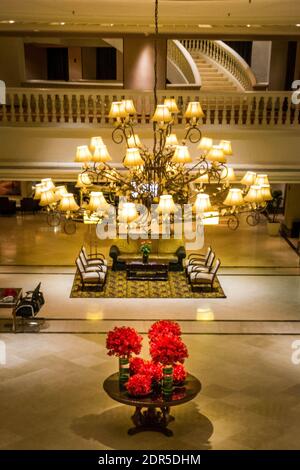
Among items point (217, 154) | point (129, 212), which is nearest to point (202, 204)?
point (217, 154)

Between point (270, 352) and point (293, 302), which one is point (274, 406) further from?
point (293, 302)

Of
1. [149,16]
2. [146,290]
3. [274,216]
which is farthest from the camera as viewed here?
[274,216]

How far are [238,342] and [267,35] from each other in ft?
21.5

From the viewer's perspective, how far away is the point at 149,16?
1035cm

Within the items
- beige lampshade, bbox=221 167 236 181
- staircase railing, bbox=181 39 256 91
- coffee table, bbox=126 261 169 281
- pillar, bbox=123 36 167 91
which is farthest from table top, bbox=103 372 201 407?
staircase railing, bbox=181 39 256 91

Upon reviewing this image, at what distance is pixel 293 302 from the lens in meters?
12.0

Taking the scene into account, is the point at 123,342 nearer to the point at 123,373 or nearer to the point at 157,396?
the point at 123,373

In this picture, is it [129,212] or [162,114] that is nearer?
[129,212]

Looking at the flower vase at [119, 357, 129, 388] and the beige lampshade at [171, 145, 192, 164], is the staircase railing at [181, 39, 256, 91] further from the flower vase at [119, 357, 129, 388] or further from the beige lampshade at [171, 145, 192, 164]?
the flower vase at [119, 357, 129, 388]

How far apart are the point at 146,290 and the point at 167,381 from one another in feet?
17.9

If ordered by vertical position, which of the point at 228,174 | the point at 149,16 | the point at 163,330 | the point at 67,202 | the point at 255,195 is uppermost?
the point at 149,16

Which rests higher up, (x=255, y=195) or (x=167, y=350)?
(x=255, y=195)

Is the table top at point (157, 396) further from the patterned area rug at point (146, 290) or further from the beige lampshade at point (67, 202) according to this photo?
the patterned area rug at point (146, 290)
